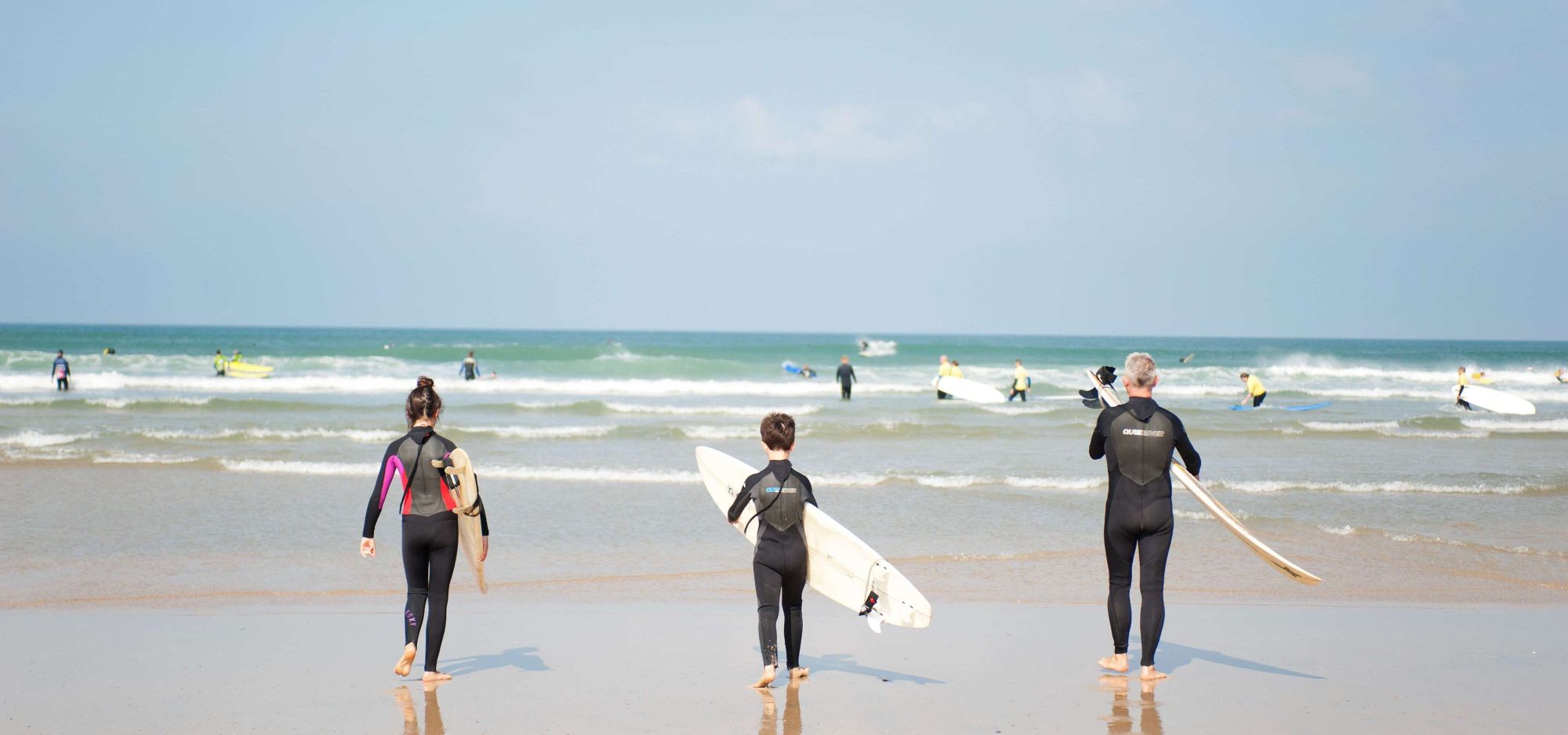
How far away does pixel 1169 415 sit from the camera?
208 inches

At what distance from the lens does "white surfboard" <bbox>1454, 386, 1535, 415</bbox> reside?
26156 mm

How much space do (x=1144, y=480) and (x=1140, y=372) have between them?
520 mm

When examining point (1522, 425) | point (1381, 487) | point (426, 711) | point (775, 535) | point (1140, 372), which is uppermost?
point (1140, 372)

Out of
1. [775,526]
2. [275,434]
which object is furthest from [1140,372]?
[275,434]

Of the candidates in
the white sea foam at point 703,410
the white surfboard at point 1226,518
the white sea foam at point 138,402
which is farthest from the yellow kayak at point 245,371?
the white surfboard at point 1226,518

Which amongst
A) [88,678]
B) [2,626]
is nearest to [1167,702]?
[88,678]

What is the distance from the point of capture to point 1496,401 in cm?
2673

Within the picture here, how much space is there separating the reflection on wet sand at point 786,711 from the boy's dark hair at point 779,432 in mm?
1168

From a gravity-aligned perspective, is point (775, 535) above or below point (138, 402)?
above

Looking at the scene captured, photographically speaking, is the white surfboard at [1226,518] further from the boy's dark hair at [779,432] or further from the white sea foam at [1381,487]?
the white sea foam at [1381,487]

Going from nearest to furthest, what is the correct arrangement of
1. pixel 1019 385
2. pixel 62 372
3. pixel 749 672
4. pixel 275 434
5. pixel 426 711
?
pixel 426 711
pixel 749 672
pixel 275 434
pixel 1019 385
pixel 62 372

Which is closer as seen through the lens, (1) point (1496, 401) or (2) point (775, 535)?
(2) point (775, 535)

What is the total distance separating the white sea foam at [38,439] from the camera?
16.0 m

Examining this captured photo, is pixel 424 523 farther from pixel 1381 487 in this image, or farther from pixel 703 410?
pixel 703 410
